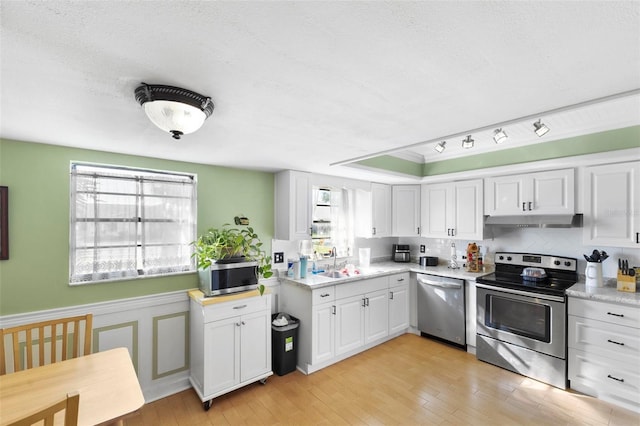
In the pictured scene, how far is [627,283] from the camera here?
256 cm

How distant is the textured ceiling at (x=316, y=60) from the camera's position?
2.75ft

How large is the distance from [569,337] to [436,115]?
8.55 feet

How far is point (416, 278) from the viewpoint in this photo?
3939 mm

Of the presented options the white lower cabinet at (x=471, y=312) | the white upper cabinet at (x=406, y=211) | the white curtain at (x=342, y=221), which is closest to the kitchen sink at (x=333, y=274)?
the white curtain at (x=342, y=221)

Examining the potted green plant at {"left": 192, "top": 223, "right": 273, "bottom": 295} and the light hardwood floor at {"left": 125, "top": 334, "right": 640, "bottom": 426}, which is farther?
the potted green plant at {"left": 192, "top": 223, "right": 273, "bottom": 295}

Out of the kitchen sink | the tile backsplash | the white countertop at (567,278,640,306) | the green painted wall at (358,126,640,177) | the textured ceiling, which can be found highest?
the green painted wall at (358,126,640,177)

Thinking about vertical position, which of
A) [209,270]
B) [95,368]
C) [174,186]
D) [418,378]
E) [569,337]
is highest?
[174,186]

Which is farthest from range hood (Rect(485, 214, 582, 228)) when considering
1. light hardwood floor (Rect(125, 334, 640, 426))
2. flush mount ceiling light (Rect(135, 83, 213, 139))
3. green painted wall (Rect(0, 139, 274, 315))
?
green painted wall (Rect(0, 139, 274, 315))

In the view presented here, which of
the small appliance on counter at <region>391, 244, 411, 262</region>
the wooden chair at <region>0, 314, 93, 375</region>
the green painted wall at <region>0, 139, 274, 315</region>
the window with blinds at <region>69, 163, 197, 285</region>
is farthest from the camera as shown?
the small appliance on counter at <region>391, 244, 411, 262</region>

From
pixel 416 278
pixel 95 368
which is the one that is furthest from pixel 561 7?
pixel 416 278

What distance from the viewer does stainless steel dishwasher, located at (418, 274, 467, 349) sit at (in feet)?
11.3

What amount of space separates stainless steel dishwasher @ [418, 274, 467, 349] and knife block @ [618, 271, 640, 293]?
4.43 feet

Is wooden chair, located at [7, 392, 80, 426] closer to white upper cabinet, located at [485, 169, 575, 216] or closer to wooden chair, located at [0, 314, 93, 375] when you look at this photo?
wooden chair, located at [0, 314, 93, 375]

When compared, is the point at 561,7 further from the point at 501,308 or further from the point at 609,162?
the point at 501,308
